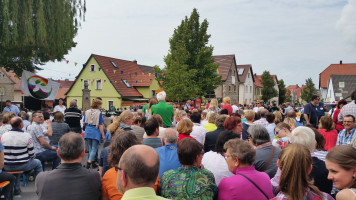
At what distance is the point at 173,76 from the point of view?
27734 mm

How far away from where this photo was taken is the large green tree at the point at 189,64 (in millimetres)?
27656

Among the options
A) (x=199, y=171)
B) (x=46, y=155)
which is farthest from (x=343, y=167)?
(x=46, y=155)

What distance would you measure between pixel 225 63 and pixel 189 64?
18099 millimetres

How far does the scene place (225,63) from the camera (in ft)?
156

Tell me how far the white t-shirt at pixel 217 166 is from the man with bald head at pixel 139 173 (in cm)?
202

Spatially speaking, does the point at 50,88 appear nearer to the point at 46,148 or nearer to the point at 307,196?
the point at 46,148

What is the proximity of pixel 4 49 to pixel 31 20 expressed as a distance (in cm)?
228

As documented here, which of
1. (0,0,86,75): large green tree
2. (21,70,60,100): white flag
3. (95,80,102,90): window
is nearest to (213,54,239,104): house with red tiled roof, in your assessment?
(95,80,102,90): window

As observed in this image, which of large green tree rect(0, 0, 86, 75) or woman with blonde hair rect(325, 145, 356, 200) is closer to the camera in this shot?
woman with blonde hair rect(325, 145, 356, 200)

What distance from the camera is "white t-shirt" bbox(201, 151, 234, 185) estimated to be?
367 cm

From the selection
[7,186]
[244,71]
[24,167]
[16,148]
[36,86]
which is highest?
[244,71]

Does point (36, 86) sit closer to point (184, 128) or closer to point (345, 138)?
point (184, 128)

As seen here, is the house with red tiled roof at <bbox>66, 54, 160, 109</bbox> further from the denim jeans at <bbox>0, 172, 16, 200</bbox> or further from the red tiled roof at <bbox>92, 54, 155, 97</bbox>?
the denim jeans at <bbox>0, 172, 16, 200</bbox>

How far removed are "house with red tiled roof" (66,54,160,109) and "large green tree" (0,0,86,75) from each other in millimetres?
19248
